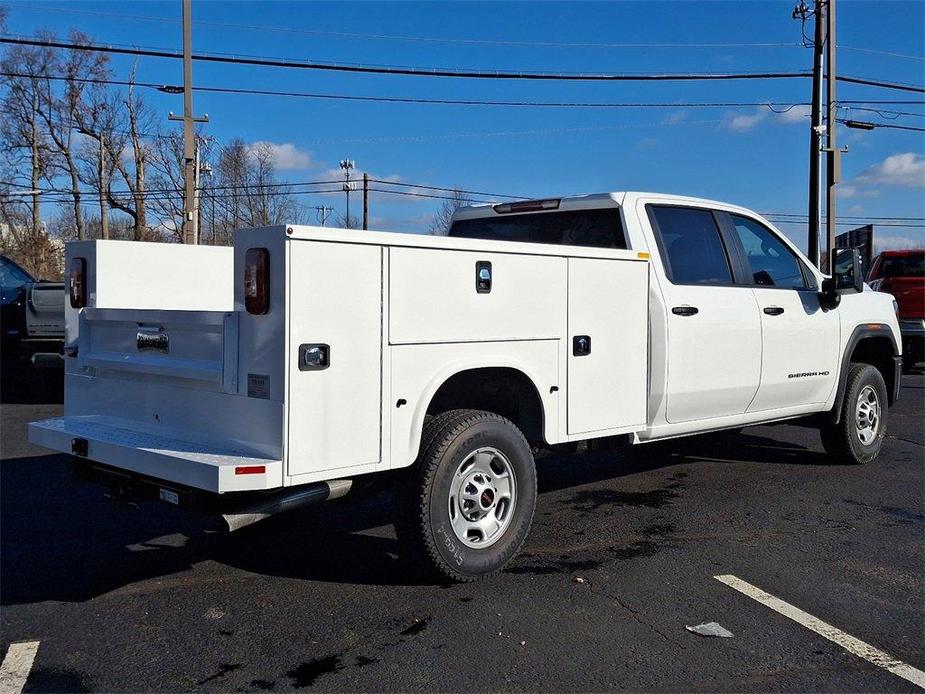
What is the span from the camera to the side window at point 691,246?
5785 millimetres

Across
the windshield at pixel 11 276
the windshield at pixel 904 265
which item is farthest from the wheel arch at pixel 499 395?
the windshield at pixel 904 265

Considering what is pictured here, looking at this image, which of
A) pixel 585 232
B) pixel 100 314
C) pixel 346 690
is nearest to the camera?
pixel 346 690

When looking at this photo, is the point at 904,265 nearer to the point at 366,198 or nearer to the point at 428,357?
the point at 428,357

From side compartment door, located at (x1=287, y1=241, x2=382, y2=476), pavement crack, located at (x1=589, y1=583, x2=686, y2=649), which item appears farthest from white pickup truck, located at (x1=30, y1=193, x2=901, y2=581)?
pavement crack, located at (x1=589, y1=583, x2=686, y2=649)

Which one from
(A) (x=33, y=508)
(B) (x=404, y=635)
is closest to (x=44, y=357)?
(A) (x=33, y=508)

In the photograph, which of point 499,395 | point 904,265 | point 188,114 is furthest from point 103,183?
point 499,395

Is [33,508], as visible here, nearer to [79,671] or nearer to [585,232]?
[79,671]

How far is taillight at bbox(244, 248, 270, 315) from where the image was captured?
371 centimetres

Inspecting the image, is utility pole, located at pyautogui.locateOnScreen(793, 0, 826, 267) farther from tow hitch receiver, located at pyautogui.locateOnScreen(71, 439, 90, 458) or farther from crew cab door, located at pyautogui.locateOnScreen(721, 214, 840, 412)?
tow hitch receiver, located at pyautogui.locateOnScreen(71, 439, 90, 458)

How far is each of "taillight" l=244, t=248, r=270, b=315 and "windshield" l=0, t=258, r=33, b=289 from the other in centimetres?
939

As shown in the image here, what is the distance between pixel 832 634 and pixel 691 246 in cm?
287

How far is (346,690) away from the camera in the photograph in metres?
3.38

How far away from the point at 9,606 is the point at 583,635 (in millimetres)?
2806

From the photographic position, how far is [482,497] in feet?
14.9
